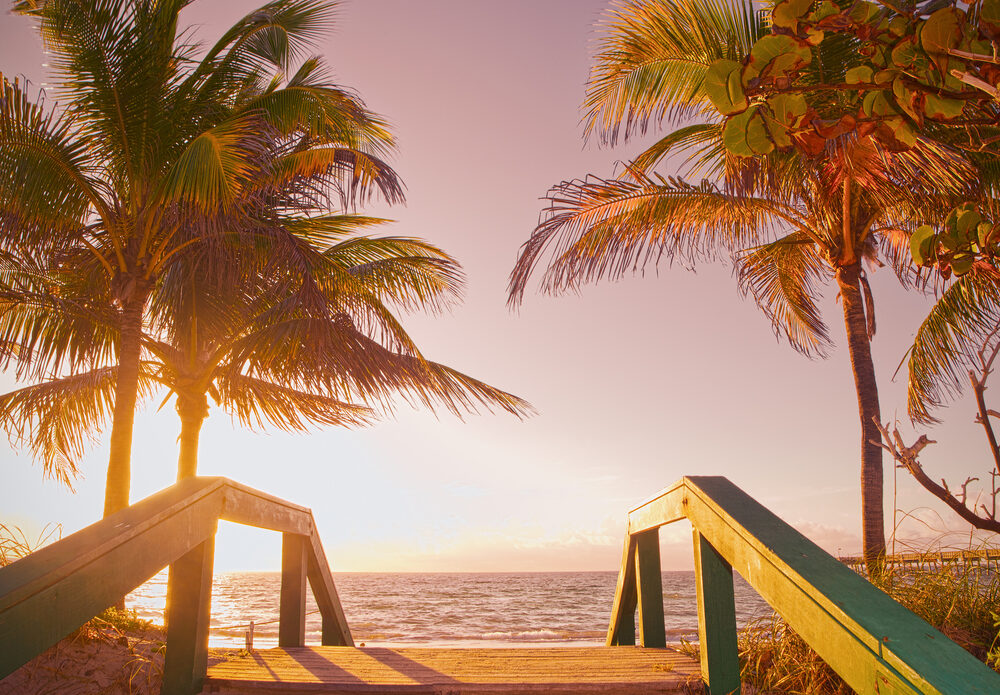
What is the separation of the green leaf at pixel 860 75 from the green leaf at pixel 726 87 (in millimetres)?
260

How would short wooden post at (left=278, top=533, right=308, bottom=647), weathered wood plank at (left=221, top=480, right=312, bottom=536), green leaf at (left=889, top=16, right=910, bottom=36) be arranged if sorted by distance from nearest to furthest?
1. green leaf at (left=889, top=16, right=910, bottom=36)
2. weathered wood plank at (left=221, top=480, right=312, bottom=536)
3. short wooden post at (left=278, top=533, right=308, bottom=647)

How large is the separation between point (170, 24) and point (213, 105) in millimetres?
832

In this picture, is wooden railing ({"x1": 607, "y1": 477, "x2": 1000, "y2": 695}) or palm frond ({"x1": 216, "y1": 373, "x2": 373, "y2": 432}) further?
palm frond ({"x1": 216, "y1": 373, "x2": 373, "y2": 432})

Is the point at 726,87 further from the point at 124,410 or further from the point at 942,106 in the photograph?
the point at 124,410

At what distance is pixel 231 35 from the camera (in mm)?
7000

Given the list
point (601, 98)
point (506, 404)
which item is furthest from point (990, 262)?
point (506, 404)

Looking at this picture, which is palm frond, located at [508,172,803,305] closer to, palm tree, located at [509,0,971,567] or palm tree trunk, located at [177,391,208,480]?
palm tree, located at [509,0,971,567]

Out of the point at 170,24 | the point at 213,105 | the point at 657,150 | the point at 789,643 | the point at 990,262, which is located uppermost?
the point at 170,24

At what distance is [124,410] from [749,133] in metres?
6.40

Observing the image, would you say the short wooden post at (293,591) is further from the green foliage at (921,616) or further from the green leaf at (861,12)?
the green leaf at (861,12)

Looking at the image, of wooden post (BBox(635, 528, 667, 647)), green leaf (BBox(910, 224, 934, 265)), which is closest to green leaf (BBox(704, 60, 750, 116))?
green leaf (BBox(910, 224, 934, 265))

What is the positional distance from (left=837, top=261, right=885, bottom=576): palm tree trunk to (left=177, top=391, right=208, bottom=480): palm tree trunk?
23.8 feet

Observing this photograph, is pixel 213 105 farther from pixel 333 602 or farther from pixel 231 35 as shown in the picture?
pixel 333 602

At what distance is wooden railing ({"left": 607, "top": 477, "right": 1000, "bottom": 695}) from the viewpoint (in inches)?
50.4
